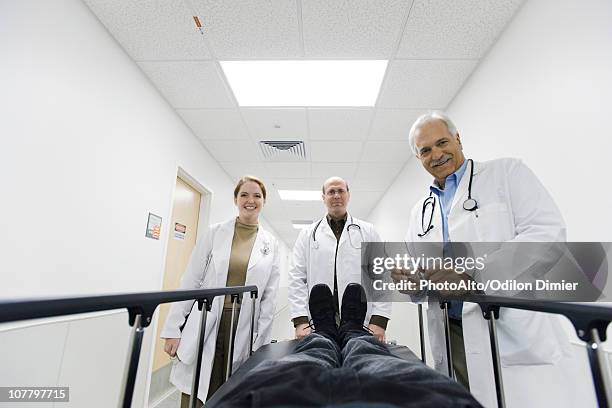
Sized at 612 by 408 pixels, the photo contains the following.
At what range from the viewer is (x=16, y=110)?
4.14ft

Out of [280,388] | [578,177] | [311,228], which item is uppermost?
[578,177]

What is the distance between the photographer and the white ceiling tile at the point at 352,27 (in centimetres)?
160

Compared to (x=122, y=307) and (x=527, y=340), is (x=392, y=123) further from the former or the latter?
(x=122, y=307)

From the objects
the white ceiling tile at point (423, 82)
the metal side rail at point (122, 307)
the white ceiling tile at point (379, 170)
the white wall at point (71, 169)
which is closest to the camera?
the metal side rail at point (122, 307)

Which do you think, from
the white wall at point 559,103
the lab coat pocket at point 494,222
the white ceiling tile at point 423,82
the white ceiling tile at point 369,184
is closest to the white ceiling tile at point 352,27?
the white ceiling tile at point 423,82

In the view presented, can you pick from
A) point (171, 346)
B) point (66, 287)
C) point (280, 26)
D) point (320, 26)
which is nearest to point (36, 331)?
point (66, 287)

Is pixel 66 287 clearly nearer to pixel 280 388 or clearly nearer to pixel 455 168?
pixel 280 388

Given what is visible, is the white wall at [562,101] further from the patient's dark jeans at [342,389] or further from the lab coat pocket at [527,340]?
the patient's dark jeans at [342,389]

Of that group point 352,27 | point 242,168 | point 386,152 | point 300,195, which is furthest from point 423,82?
point 300,195

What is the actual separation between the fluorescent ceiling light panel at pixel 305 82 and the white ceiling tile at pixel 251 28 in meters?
0.12

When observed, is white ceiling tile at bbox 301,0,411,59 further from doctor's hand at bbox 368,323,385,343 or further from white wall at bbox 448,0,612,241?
doctor's hand at bbox 368,323,385,343

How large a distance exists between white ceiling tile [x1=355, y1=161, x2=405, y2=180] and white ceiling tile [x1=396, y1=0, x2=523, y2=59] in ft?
6.22

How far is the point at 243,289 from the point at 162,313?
2.00 m

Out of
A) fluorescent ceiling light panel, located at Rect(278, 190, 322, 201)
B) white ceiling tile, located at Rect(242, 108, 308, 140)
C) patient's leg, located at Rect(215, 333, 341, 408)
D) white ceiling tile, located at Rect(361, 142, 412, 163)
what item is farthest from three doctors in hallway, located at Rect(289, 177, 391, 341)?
fluorescent ceiling light panel, located at Rect(278, 190, 322, 201)
